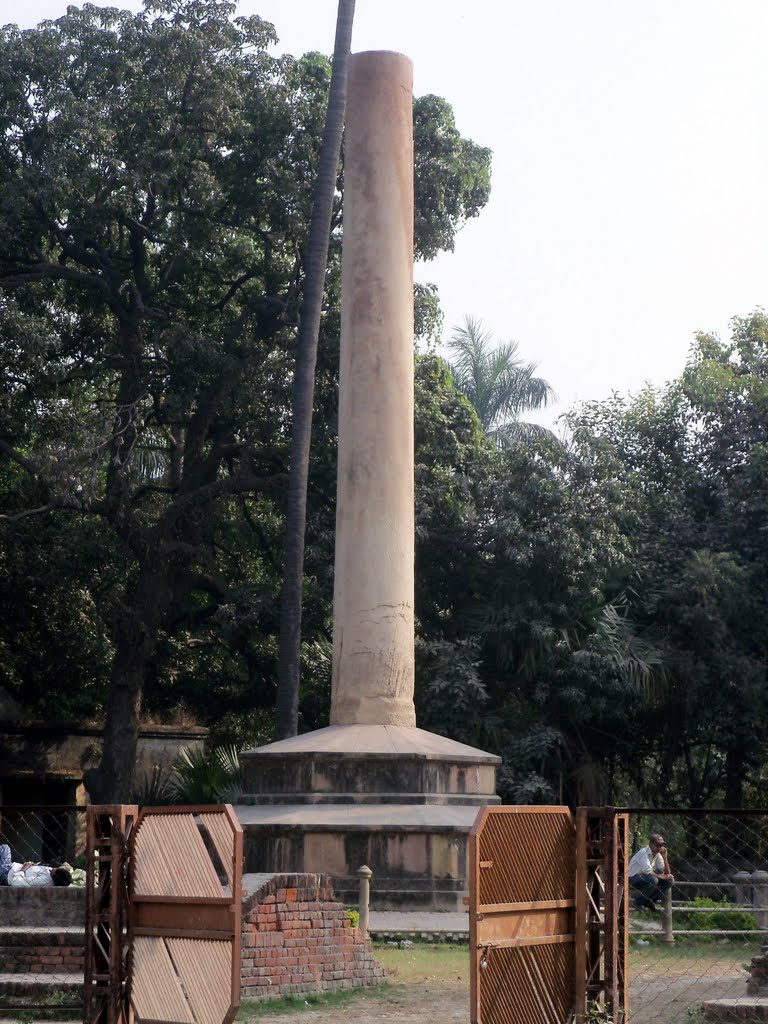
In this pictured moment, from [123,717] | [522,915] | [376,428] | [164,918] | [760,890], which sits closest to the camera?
[522,915]

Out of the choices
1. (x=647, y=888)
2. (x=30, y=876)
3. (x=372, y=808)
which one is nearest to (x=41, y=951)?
(x=30, y=876)

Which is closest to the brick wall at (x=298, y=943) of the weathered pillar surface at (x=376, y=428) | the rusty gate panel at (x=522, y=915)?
the rusty gate panel at (x=522, y=915)

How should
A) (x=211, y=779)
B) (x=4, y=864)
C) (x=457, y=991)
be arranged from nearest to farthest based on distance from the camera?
(x=457, y=991)
(x=4, y=864)
(x=211, y=779)

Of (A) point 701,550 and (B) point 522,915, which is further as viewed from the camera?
(A) point 701,550

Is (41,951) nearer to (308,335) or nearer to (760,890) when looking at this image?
(760,890)

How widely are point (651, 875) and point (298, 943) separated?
19.5 feet

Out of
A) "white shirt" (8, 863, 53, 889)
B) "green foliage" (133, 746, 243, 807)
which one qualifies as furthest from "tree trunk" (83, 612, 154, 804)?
"white shirt" (8, 863, 53, 889)

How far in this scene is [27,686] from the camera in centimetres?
2439

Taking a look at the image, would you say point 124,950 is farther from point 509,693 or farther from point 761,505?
point 761,505

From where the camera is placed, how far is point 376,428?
50.2 feet

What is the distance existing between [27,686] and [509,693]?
855 centimetres

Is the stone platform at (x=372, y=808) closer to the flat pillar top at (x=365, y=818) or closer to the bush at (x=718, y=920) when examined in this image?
the flat pillar top at (x=365, y=818)

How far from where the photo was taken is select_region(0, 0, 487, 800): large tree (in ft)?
68.4

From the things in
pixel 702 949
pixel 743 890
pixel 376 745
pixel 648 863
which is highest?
pixel 376 745
